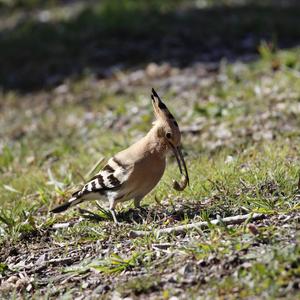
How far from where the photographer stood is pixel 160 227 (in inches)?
168

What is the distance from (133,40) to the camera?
9.95 meters

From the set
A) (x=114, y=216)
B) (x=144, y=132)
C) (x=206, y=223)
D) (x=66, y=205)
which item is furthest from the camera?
(x=144, y=132)

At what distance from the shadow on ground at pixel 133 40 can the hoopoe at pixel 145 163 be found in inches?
184

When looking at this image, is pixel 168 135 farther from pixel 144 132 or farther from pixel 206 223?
pixel 144 132

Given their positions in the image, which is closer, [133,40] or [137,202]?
[137,202]

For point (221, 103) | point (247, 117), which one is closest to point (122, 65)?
point (221, 103)

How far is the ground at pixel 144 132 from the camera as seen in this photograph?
3674 mm

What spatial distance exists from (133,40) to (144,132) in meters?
3.27

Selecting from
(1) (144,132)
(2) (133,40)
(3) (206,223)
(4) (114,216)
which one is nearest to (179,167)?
(4) (114,216)

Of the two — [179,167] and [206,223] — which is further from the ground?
[179,167]

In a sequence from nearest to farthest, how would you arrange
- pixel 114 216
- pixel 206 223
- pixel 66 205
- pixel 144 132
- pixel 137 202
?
pixel 206 223 < pixel 114 216 < pixel 137 202 < pixel 66 205 < pixel 144 132

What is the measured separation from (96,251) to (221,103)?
11.1ft

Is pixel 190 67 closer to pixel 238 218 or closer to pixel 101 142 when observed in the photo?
pixel 101 142

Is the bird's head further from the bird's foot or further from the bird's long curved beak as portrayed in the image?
the bird's foot
